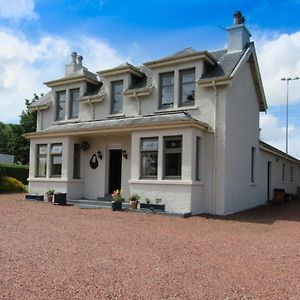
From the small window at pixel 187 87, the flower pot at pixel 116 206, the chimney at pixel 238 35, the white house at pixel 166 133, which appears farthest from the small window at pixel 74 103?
the chimney at pixel 238 35

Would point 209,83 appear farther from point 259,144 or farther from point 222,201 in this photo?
point 259,144

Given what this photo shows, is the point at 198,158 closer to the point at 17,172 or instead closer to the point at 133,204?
the point at 133,204

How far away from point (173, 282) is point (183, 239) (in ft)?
12.4

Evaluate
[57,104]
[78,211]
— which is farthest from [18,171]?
[78,211]

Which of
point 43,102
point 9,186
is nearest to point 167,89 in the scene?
point 43,102

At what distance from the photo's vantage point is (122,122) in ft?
55.4

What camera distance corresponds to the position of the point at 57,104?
21016 mm

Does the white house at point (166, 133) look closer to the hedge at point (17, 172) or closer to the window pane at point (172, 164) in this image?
the window pane at point (172, 164)

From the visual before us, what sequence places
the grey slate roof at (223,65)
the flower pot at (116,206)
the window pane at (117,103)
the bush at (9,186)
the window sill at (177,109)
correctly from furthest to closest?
the bush at (9,186), the window pane at (117,103), the window sill at (177,109), the grey slate roof at (223,65), the flower pot at (116,206)

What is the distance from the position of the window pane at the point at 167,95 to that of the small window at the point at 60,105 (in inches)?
247

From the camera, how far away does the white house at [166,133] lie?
1517 cm

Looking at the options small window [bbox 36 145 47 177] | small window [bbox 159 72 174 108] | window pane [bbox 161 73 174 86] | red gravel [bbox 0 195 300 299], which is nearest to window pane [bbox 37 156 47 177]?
small window [bbox 36 145 47 177]

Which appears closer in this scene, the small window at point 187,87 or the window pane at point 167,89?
the small window at point 187,87

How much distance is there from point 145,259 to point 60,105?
1533 cm
